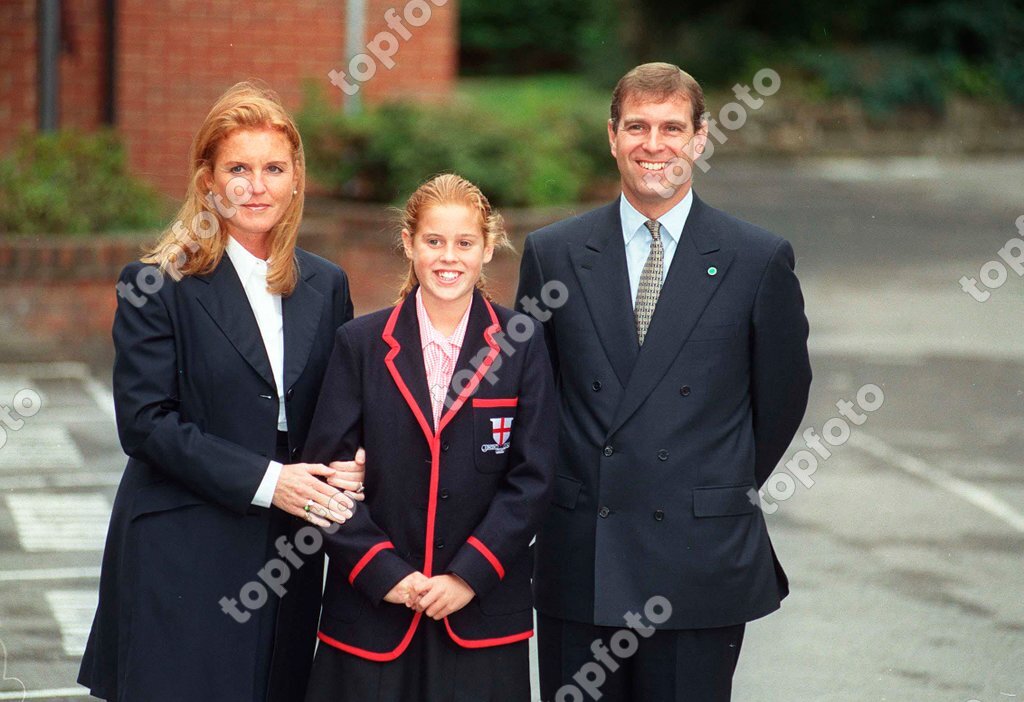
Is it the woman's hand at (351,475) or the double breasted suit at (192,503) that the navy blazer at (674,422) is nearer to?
the woman's hand at (351,475)

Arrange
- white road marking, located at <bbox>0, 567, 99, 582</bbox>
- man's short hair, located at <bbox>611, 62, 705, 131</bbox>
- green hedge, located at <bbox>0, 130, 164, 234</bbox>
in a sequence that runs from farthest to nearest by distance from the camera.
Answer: green hedge, located at <bbox>0, 130, 164, 234</bbox> → white road marking, located at <bbox>0, 567, 99, 582</bbox> → man's short hair, located at <bbox>611, 62, 705, 131</bbox>

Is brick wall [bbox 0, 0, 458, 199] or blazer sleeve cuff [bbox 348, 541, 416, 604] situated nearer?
blazer sleeve cuff [bbox 348, 541, 416, 604]

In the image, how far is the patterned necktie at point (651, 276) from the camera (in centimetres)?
425

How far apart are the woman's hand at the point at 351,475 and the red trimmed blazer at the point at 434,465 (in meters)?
0.02

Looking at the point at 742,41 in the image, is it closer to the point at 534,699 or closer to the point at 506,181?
the point at 506,181

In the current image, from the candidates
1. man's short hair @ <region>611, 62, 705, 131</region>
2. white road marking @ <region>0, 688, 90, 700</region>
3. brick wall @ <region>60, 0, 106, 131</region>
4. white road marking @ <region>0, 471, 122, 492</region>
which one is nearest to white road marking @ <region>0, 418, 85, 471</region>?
white road marking @ <region>0, 471, 122, 492</region>

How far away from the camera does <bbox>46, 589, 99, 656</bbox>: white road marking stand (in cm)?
622

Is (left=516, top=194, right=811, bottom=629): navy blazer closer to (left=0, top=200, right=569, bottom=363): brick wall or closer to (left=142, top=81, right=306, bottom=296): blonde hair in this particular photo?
(left=142, top=81, right=306, bottom=296): blonde hair

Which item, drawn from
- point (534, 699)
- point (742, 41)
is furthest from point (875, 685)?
point (742, 41)

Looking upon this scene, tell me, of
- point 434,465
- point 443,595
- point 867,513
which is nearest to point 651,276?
point 434,465

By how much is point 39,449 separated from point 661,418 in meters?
5.88

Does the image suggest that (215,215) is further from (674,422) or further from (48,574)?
(48,574)

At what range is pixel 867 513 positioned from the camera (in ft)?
28.0

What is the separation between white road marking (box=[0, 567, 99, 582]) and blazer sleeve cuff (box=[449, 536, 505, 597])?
362 centimetres
